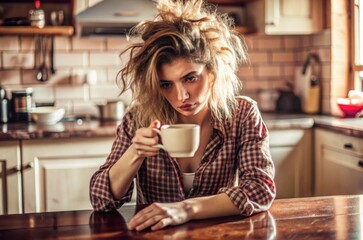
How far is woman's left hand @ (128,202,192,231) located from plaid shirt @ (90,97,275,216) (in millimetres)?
259

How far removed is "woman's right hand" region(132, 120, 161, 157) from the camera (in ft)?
4.42

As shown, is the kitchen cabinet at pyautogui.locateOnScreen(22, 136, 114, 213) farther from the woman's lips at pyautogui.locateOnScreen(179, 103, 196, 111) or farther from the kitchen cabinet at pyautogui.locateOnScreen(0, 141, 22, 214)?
the woman's lips at pyautogui.locateOnScreen(179, 103, 196, 111)

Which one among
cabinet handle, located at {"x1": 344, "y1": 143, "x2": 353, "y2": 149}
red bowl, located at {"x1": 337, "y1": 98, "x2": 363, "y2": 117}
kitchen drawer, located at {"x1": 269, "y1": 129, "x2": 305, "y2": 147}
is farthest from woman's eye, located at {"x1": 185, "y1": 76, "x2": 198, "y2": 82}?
red bowl, located at {"x1": 337, "y1": 98, "x2": 363, "y2": 117}

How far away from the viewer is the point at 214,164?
1.72m

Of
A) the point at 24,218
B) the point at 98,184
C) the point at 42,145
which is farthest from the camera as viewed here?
the point at 42,145

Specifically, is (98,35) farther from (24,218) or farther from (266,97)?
(24,218)

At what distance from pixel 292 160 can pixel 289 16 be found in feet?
3.12

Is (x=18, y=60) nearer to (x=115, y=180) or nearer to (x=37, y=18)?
(x=37, y=18)

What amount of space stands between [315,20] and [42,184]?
203 cm

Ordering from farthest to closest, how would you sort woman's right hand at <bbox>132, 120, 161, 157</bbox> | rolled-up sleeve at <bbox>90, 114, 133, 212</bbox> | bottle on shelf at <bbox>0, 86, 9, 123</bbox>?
bottle on shelf at <bbox>0, 86, 9, 123</bbox>
rolled-up sleeve at <bbox>90, 114, 133, 212</bbox>
woman's right hand at <bbox>132, 120, 161, 157</bbox>

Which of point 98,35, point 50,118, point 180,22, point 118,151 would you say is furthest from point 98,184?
point 98,35

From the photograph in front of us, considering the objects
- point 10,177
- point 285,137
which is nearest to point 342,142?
point 285,137

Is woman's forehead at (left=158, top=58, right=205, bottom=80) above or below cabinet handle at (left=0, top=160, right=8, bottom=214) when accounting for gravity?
above

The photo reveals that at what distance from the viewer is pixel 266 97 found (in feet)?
12.4
